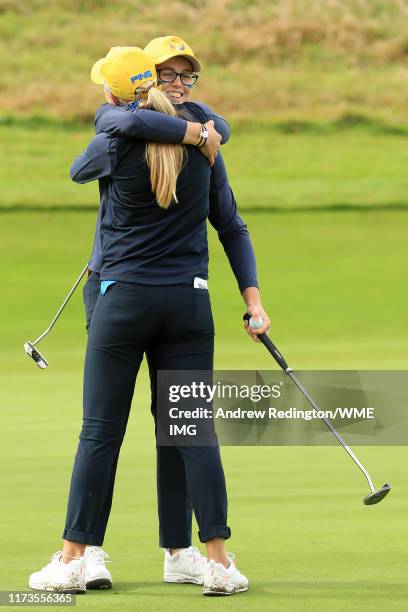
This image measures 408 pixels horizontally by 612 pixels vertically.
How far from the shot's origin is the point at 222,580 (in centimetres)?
456

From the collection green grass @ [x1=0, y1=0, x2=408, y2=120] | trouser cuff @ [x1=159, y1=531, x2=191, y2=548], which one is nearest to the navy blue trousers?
trouser cuff @ [x1=159, y1=531, x2=191, y2=548]

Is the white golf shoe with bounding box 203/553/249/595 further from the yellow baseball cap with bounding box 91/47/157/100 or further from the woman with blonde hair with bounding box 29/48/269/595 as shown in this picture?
the yellow baseball cap with bounding box 91/47/157/100

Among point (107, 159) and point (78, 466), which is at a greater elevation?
point (107, 159)

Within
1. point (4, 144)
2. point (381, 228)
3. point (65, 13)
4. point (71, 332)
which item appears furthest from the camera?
point (65, 13)

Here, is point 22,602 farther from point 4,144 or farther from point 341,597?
point 4,144

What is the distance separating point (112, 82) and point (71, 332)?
11828mm

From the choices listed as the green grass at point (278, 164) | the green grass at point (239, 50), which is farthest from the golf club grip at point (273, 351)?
the green grass at point (239, 50)

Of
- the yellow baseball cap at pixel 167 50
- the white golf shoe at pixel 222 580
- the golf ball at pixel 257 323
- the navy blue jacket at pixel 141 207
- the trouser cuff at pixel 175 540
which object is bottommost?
the white golf shoe at pixel 222 580

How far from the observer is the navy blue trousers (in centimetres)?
460

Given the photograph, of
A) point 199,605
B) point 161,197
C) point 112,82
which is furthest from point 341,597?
point 112,82

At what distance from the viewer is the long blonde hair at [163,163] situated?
452 centimetres

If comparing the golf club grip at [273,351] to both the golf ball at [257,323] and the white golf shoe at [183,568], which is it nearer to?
the golf ball at [257,323]

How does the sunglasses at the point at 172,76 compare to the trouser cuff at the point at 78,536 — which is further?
the sunglasses at the point at 172,76

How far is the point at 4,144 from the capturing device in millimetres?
27219
